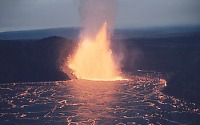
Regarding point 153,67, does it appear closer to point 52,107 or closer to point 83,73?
point 83,73

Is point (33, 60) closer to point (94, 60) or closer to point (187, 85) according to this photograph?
point (94, 60)

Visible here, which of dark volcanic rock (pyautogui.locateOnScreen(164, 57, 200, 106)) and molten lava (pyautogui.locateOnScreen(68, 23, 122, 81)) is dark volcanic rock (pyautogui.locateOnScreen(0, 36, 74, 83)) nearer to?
molten lava (pyautogui.locateOnScreen(68, 23, 122, 81))

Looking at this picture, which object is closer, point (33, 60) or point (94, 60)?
point (94, 60)

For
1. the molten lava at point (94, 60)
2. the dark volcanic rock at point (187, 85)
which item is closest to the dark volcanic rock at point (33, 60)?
the molten lava at point (94, 60)

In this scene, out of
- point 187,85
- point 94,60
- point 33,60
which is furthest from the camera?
point 33,60

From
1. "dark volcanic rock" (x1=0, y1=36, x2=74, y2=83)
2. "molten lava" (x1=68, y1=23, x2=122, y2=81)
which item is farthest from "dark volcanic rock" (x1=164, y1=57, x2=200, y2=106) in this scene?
"dark volcanic rock" (x1=0, y1=36, x2=74, y2=83)

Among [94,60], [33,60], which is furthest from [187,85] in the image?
[33,60]

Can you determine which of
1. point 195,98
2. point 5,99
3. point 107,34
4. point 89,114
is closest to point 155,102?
point 195,98
